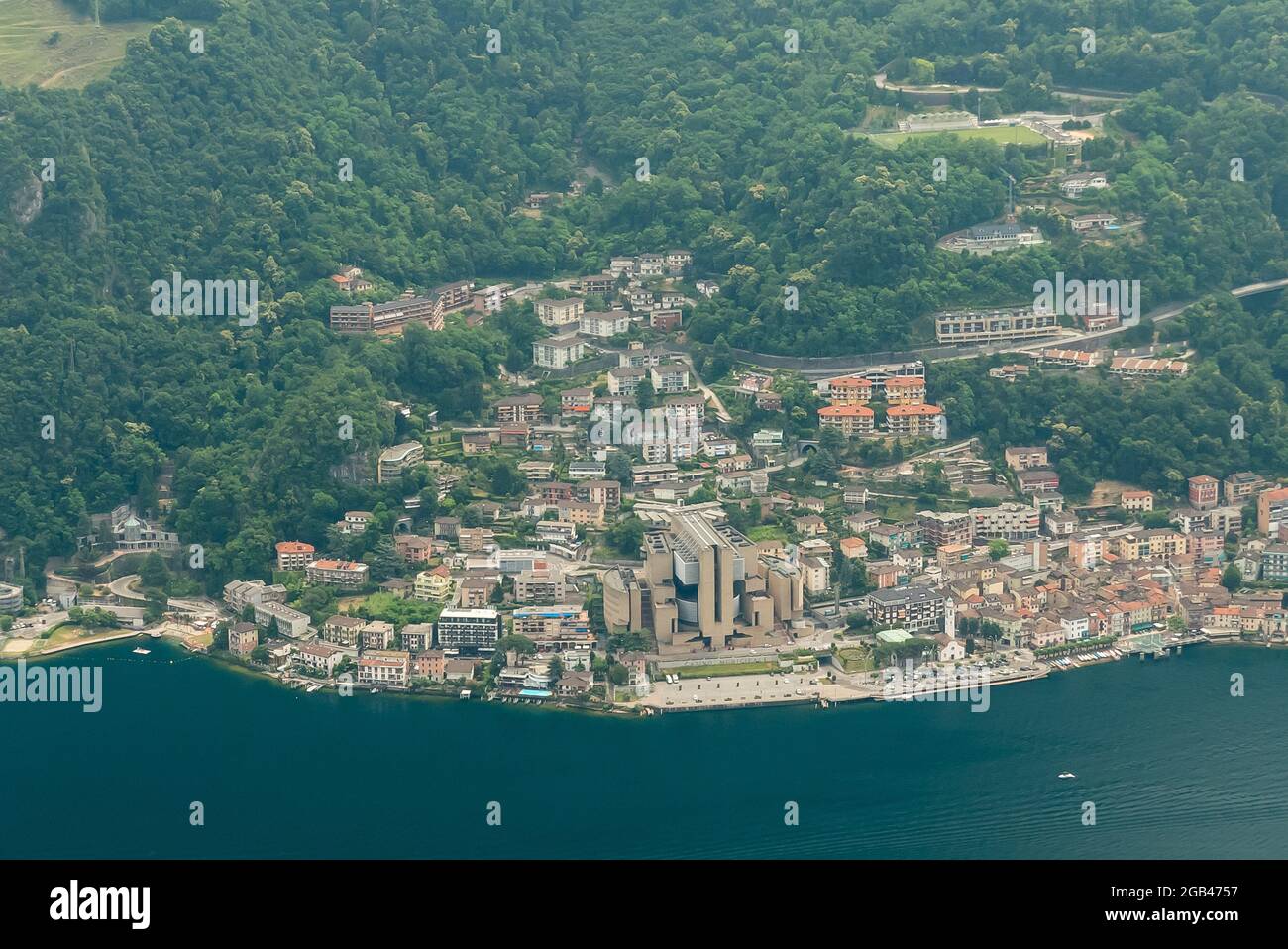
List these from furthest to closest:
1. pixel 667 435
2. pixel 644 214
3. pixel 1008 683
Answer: pixel 644 214, pixel 667 435, pixel 1008 683

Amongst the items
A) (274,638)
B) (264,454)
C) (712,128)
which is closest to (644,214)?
(712,128)

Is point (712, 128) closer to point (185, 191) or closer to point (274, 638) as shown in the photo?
point (185, 191)

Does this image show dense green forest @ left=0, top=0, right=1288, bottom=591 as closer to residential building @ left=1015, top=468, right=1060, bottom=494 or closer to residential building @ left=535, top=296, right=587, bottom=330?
residential building @ left=535, top=296, right=587, bottom=330

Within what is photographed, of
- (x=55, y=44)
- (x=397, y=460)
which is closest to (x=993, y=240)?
(x=397, y=460)

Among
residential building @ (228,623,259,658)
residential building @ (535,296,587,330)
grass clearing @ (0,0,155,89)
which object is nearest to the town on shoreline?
residential building @ (228,623,259,658)

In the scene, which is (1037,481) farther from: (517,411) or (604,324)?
(604,324)

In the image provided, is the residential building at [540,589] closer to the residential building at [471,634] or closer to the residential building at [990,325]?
the residential building at [471,634]
